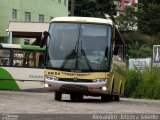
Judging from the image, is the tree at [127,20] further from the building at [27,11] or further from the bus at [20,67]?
the bus at [20,67]

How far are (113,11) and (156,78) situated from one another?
225ft

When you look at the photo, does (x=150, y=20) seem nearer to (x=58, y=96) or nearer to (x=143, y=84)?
(x=143, y=84)

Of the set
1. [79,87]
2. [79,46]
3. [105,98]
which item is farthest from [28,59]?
[79,87]

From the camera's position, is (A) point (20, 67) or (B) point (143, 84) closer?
(A) point (20, 67)

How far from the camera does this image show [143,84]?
1367 inches

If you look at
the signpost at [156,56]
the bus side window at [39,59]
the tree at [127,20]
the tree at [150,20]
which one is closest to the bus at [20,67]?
the bus side window at [39,59]

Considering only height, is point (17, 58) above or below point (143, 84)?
above

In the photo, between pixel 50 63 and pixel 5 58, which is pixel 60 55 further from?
pixel 5 58

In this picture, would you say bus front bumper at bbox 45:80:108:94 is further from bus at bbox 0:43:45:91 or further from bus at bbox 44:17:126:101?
bus at bbox 0:43:45:91

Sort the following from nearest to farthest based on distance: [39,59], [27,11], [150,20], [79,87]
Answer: [79,87] < [39,59] < [27,11] < [150,20]

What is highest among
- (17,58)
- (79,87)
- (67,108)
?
(67,108)

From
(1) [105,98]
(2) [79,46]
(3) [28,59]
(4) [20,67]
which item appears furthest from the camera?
(3) [28,59]

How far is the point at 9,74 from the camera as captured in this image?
33938 mm

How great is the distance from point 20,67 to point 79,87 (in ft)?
42.5
